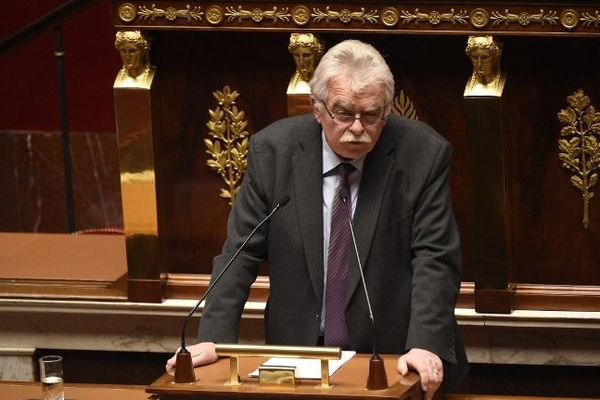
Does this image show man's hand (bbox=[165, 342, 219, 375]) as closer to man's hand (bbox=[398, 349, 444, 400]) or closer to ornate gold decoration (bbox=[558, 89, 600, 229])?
man's hand (bbox=[398, 349, 444, 400])

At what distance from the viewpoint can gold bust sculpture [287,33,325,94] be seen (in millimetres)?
4914

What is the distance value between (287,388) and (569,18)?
6.35 ft

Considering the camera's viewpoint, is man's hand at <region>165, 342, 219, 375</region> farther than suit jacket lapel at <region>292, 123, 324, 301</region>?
No

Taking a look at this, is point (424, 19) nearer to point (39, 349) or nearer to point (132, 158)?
point (132, 158)

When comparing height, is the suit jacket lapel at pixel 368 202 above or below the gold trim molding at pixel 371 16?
below

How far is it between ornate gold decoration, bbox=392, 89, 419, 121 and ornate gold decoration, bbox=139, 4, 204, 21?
2.27 feet

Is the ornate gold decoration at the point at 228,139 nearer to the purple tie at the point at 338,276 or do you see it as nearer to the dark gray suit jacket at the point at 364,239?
the dark gray suit jacket at the point at 364,239

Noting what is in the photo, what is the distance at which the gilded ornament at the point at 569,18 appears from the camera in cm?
475

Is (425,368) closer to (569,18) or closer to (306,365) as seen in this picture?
(306,365)

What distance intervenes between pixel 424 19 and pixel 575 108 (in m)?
0.56

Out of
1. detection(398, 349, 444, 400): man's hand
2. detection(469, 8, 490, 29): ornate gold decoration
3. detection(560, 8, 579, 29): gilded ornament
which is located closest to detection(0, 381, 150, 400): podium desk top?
detection(398, 349, 444, 400): man's hand

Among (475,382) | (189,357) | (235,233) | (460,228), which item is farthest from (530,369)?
(189,357)

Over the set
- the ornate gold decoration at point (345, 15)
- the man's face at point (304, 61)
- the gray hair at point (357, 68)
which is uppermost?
the ornate gold decoration at point (345, 15)

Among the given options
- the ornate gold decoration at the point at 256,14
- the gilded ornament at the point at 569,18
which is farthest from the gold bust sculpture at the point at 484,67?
the ornate gold decoration at the point at 256,14
